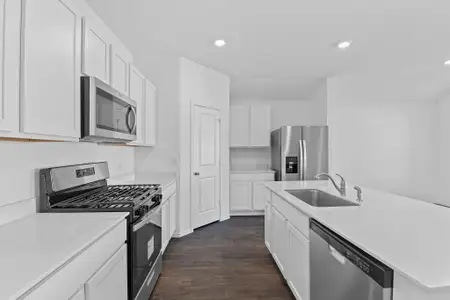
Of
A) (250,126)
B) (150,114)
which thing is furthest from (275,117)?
(150,114)

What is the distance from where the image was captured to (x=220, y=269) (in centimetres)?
304

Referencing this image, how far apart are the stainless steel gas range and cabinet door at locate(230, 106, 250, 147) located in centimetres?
329

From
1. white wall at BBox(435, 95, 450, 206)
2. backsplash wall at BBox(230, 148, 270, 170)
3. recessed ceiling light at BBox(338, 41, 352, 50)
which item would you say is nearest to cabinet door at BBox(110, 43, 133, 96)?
recessed ceiling light at BBox(338, 41, 352, 50)

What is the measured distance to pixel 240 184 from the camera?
5.51 m

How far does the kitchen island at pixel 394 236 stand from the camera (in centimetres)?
95

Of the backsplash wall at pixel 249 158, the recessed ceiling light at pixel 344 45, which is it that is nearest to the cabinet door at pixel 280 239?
the recessed ceiling light at pixel 344 45

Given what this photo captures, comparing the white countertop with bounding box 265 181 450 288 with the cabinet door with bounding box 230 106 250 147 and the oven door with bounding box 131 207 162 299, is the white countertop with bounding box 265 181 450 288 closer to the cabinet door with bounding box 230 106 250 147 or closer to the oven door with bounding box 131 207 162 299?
the oven door with bounding box 131 207 162 299

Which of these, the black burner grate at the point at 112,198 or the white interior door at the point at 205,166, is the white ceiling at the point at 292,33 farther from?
the black burner grate at the point at 112,198

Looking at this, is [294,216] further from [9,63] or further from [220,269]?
[9,63]

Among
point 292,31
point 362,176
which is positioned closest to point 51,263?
point 292,31

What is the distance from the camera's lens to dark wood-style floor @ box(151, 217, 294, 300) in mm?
2549

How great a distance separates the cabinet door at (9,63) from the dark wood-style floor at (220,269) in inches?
75.9

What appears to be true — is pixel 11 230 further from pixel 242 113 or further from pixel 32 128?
pixel 242 113

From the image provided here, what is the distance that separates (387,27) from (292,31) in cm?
107
